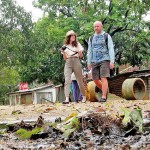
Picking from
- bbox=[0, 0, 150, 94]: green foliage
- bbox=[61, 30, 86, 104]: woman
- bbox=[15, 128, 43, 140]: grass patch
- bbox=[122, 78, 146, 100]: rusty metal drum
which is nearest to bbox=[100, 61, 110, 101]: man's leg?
bbox=[61, 30, 86, 104]: woman

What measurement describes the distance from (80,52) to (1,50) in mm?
17759

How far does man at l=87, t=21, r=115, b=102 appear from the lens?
787 cm

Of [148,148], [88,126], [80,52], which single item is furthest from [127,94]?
[148,148]

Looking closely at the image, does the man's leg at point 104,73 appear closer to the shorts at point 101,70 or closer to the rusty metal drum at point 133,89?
the shorts at point 101,70

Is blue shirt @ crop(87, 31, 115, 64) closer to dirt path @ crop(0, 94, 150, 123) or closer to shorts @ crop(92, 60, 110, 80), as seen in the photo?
shorts @ crop(92, 60, 110, 80)

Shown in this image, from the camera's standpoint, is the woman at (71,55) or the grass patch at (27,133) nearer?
the grass patch at (27,133)

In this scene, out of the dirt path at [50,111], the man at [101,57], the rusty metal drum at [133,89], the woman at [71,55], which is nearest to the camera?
the dirt path at [50,111]

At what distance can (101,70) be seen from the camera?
7.92 m

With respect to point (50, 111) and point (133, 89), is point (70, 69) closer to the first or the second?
point (50, 111)

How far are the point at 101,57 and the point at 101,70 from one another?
11.1 inches

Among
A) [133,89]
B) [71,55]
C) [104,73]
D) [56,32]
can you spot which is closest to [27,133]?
[104,73]

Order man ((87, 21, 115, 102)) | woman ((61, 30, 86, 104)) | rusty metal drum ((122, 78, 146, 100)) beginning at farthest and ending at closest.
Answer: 1. rusty metal drum ((122, 78, 146, 100))
2. woman ((61, 30, 86, 104))
3. man ((87, 21, 115, 102))

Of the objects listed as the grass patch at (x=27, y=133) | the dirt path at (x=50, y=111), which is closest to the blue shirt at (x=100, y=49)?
the dirt path at (x=50, y=111)

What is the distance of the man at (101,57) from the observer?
310 inches
